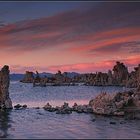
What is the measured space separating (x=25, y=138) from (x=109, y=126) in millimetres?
19267

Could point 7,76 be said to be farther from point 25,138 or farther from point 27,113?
point 25,138

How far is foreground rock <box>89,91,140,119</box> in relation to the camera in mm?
95562

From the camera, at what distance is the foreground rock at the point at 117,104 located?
314ft

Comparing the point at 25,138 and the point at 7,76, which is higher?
the point at 7,76

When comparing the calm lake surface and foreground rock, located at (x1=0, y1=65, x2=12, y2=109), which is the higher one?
foreground rock, located at (x1=0, y1=65, x2=12, y2=109)

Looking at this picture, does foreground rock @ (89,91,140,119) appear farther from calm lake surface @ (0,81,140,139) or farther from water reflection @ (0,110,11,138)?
water reflection @ (0,110,11,138)

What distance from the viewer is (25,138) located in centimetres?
6650

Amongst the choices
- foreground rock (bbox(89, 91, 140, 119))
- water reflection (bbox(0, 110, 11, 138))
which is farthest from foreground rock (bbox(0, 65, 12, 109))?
foreground rock (bbox(89, 91, 140, 119))

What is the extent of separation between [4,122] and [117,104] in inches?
1017

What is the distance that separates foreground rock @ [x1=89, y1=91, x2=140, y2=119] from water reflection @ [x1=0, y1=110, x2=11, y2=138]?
833 inches

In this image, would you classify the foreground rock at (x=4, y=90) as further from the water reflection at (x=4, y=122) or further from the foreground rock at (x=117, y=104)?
the foreground rock at (x=117, y=104)

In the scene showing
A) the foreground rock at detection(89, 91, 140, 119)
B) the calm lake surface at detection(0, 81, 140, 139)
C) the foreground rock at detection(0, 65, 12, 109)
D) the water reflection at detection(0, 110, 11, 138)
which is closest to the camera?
the calm lake surface at detection(0, 81, 140, 139)

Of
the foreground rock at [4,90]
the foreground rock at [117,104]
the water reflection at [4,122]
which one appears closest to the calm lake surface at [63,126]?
the water reflection at [4,122]

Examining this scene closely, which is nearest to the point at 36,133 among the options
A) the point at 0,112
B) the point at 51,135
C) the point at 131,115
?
the point at 51,135
